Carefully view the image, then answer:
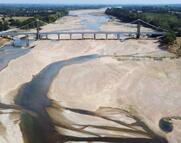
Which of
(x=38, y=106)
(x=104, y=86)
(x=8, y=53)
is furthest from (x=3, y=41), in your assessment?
(x=38, y=106)

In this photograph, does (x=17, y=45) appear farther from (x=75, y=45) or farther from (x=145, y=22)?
(x=145, y=22)

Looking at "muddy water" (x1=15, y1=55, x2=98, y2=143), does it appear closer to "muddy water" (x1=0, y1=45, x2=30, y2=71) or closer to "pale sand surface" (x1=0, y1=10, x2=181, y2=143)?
"pale sand surface" (x1=0, y1=10, x2=181, y2=143)

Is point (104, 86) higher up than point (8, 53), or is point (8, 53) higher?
point (104, 86)

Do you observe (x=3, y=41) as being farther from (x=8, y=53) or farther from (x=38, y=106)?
Result: (x=38, y=106)

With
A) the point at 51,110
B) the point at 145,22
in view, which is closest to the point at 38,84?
the point at 51,110

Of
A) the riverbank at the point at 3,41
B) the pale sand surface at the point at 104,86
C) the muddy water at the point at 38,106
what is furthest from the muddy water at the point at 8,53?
the muddy water at the point at 38,106
